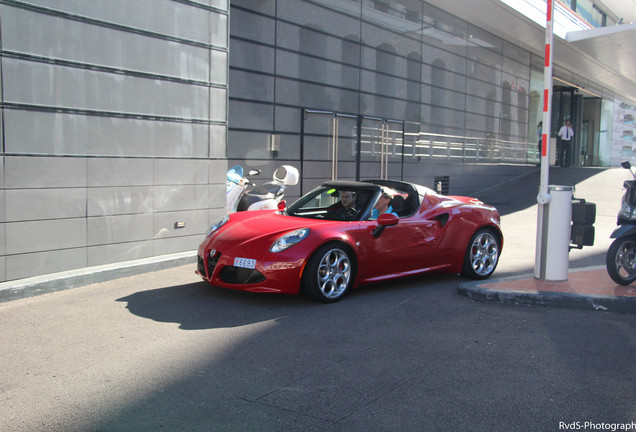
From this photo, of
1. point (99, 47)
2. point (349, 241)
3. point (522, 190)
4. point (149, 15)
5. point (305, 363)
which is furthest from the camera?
point (522, 190)

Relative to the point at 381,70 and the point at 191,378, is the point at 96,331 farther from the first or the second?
the point at 381,70

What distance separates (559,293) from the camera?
627 centimetres

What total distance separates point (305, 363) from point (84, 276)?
154 inches

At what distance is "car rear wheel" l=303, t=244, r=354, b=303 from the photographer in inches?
238

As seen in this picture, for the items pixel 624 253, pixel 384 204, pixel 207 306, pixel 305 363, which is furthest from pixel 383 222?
pixel 624 253

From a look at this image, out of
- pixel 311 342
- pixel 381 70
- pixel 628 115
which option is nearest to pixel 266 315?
pixel 311 342

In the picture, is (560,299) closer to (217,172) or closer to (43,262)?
(217,172)

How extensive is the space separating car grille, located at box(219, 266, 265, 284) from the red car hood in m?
0.27

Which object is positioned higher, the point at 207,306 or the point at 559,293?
the point at 559,293

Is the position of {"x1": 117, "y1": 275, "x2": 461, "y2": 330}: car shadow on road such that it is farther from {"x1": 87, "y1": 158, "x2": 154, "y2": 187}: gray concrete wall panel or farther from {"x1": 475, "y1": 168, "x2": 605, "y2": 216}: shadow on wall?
{"x1": 475, "y1": 168, "x2": 605, "y2": 216}: shadow on wall

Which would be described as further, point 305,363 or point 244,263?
point 244,263

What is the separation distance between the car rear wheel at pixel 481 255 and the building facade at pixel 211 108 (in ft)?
13.3

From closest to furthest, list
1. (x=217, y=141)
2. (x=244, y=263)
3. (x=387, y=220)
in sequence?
(x=244, y=263)
(x=387, y=220)
(x=217, y=141)

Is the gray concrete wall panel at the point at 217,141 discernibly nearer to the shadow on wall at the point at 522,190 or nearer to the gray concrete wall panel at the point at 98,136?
the gray concrete wall panel at the point at 98,136
